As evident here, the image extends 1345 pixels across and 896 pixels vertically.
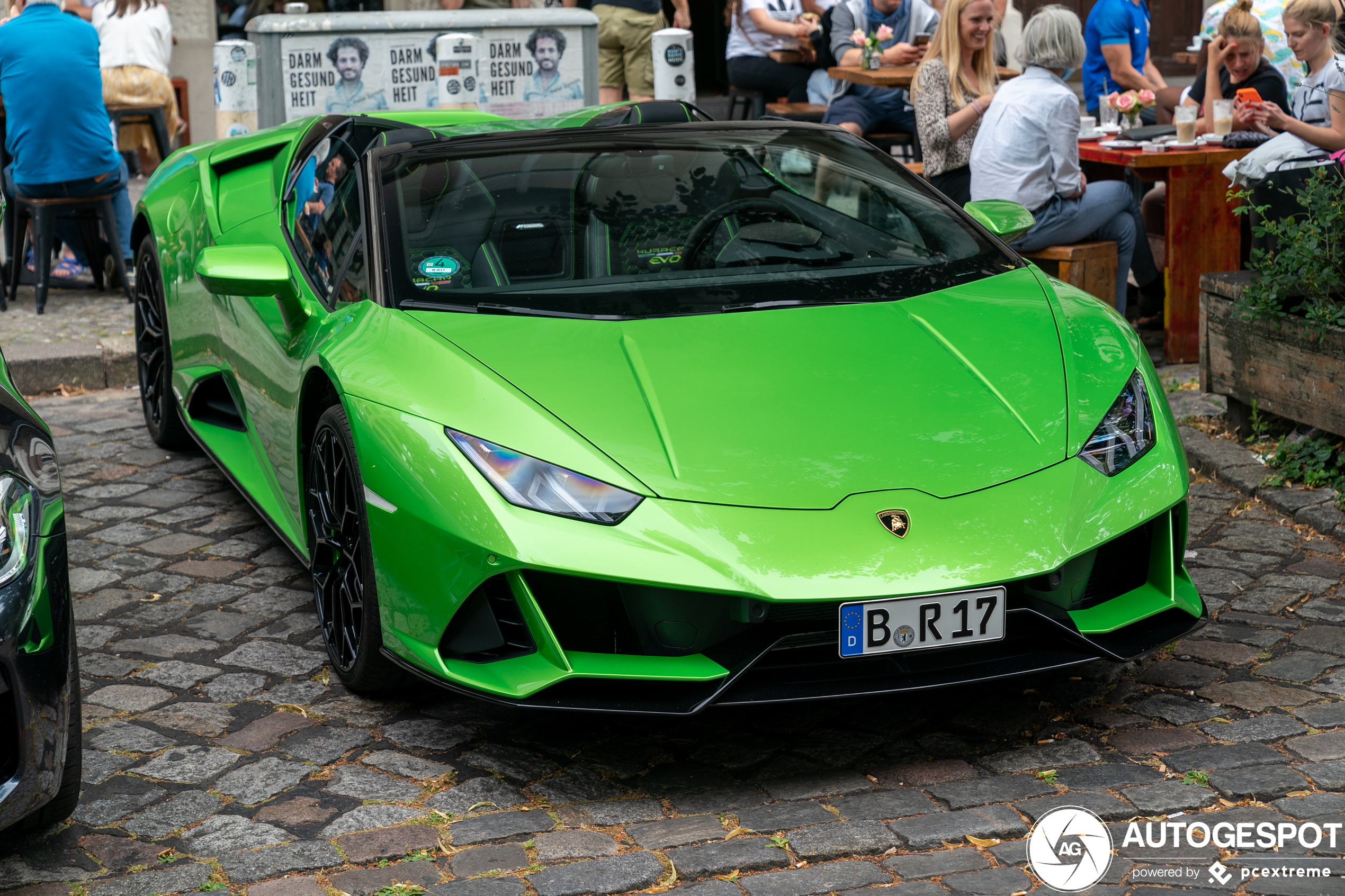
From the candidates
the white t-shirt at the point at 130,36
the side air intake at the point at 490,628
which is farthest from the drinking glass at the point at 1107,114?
the white t-shirt at the point at 130,36

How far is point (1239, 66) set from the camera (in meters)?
7.42

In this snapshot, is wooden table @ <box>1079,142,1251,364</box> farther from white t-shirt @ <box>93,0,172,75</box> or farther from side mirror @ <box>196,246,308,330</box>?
white t-shirt @ <box>93,0,172,75</box>

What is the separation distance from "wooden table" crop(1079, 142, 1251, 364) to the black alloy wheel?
4.12 m

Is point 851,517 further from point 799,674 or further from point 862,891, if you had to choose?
point 862,891

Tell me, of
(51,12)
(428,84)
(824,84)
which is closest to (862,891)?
(51,12)

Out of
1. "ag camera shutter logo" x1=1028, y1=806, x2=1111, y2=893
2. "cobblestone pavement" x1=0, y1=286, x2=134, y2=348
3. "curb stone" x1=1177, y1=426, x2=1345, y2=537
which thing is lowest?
"ag camera shutter logo" x1=1028, y1=806, x2=1111, y2=893

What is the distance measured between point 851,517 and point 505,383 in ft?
2.69

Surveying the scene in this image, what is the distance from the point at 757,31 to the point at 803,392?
7873 mm

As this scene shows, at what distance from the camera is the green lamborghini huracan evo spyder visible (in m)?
2.87

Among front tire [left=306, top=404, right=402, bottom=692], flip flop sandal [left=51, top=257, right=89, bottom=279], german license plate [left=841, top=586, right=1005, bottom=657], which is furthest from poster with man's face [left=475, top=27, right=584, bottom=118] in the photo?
german license plate [left=841, top=586, right=1005, bottom=657]

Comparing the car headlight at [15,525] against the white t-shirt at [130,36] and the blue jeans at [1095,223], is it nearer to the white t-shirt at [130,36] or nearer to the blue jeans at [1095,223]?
the blue jeans at [1095,223]

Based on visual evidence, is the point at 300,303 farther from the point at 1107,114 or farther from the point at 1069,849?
the point at 1107,114

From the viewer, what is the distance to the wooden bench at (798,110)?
10.4m

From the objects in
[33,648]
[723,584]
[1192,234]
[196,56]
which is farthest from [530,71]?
[33,648]
